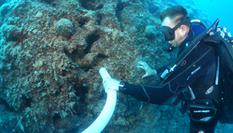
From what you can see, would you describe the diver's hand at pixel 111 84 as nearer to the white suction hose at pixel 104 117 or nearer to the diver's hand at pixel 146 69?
the white suction hose at pixel 104 117

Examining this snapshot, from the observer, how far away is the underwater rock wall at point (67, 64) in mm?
4121

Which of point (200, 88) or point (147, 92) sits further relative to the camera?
point (147, 92)

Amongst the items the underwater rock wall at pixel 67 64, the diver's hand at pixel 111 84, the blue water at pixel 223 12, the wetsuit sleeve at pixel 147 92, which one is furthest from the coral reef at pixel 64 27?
the blue water at pixel 223 12

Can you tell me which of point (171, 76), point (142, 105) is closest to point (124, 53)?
point (142, 105)

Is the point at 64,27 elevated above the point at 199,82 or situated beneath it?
situated beneath

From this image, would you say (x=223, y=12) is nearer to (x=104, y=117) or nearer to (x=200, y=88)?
(x=200, y=88)

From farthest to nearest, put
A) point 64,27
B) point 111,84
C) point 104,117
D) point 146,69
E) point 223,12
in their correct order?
point 223,12, point 146,69, point 64,27, point 111,84, point 104,117

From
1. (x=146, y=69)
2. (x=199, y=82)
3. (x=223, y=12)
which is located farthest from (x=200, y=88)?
(x=223, y=12)

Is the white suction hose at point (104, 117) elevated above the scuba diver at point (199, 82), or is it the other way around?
the scuba diver at point (199, 82)

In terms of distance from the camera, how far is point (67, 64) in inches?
166

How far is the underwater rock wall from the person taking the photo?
4.12m

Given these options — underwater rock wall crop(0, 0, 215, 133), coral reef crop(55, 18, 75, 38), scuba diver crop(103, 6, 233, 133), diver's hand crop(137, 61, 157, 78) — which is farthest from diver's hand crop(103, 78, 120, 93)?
coral reef crop(55, 18, 75, 38)

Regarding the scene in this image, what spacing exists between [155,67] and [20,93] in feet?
8.94

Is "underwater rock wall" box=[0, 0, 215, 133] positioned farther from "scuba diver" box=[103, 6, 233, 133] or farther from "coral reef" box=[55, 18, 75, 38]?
"scuba diver" box=[103, 6, 233, 133]
